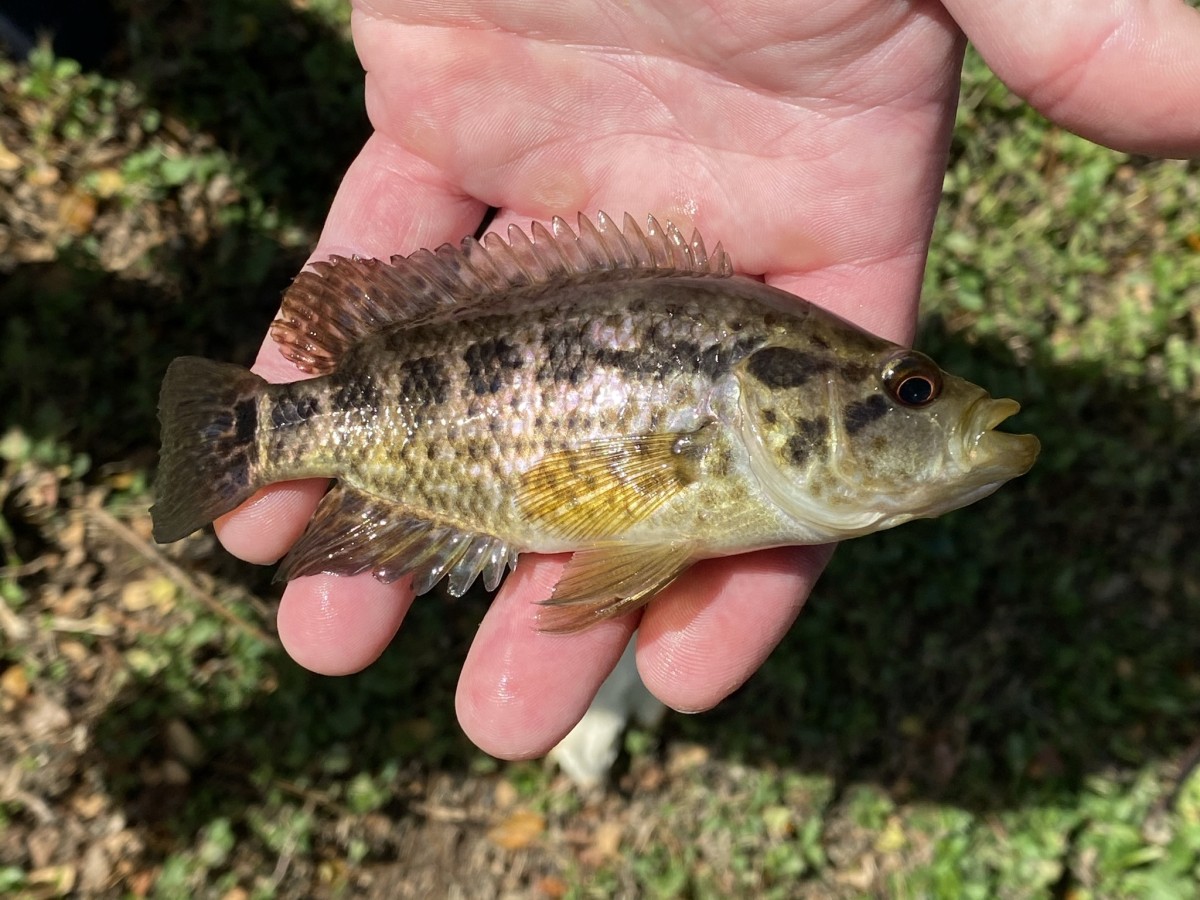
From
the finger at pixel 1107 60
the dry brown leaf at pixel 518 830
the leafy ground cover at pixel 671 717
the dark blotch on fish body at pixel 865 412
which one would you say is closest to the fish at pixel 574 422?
the dark blotch on fish body at pixel 865 412

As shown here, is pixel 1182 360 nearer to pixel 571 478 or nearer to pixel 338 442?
pixel 571 478

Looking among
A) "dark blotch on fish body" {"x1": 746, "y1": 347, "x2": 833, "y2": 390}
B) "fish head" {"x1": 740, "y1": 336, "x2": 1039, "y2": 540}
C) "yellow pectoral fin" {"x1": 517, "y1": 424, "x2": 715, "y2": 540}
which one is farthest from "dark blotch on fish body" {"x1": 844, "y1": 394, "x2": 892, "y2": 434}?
"yellow pectoral fin" {"x1": 517, "y1": 424, "x2": 715, "y2": 540}

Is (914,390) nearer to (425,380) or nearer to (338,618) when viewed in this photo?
(425,380)

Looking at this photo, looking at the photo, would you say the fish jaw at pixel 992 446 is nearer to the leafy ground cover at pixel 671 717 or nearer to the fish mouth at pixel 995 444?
the fish mouth at pixel 995 444

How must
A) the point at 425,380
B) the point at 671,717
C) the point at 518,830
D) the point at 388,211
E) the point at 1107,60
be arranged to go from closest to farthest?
the point at 1107,60, the point at 425,380, the point at 388,211, the point at 518,830, the point at 671,717

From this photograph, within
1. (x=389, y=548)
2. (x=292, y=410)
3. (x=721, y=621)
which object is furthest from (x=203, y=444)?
(x=721, y=621)

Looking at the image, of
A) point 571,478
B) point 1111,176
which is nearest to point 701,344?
point 571,478
